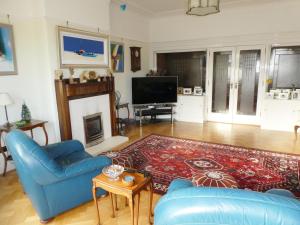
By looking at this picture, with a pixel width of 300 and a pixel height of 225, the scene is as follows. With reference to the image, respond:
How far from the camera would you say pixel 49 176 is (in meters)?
2.09

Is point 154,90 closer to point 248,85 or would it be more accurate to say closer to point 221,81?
point 221,81

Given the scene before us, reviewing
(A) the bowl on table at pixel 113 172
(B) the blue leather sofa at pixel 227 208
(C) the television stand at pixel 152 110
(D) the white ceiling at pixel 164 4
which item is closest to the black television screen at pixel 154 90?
(C) the television stand at pixel 152 110

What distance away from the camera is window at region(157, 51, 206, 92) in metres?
6.50

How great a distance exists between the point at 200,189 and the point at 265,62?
18.1ft

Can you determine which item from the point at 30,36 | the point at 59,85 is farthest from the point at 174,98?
the point at 30,36

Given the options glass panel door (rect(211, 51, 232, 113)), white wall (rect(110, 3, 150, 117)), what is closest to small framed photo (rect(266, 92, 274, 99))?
glass panel door (rect(211, 51, 232, 113))

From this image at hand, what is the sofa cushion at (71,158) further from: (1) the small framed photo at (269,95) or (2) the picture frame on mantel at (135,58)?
(1) the small framed photo at (269,95)

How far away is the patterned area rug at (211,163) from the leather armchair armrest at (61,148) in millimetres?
461

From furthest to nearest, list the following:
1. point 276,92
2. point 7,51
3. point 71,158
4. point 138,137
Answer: point 276,92 → point 138,137 → point 7,51 → point 71,158

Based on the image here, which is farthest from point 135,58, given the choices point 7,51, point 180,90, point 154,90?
point 7,51

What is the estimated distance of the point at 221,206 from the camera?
3.18 ft

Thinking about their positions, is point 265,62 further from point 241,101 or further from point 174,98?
point 174,98

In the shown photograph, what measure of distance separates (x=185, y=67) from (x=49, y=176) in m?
5.40

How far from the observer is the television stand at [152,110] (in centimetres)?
612
